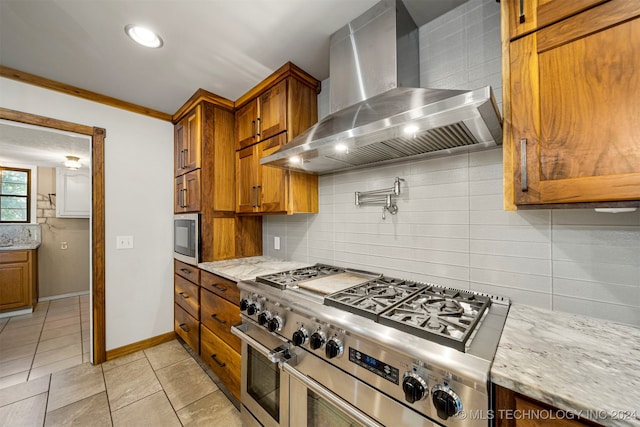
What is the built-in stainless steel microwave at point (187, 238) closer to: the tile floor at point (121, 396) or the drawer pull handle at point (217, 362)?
the drawer pull handle at point (217, 362)

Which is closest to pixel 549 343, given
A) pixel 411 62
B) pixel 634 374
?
pixel 634 374

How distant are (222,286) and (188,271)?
0.75 meters

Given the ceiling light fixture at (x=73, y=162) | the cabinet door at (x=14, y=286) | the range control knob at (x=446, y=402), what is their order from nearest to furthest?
1. the range control knob at (x=446, y=402)
2. the cabinet door at (x=14, y=286)
3. the ceiling light fixture at (x=73, y=162)

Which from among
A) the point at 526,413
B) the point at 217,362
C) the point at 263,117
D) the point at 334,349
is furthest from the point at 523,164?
the point at 217,362

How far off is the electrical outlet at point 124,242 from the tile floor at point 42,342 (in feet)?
3.51

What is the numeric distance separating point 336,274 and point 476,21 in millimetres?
1619

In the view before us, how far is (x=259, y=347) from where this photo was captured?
1376mm

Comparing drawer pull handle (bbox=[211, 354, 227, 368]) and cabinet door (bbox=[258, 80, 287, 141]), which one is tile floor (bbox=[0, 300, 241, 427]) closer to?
drawer pull handle (bbox=[211, 354, 227, 368])

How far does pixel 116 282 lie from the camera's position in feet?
7.81

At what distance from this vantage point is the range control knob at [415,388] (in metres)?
0.75

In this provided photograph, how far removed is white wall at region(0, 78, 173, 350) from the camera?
233 centimetres

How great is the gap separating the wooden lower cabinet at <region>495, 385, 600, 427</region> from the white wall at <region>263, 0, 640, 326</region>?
0.65m

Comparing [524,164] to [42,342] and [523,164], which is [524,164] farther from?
[42,342]

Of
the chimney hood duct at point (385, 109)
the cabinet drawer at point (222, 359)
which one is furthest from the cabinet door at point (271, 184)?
the cabinet drawer at point (222, 359)
